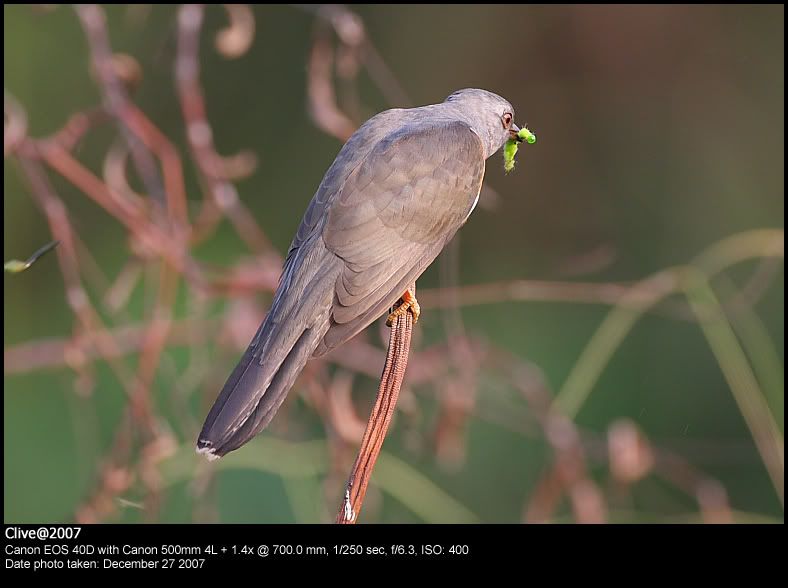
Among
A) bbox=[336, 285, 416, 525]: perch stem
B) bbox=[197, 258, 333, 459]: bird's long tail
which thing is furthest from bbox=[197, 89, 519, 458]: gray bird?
bbox=[336, 285, 416, 525]: perch stem

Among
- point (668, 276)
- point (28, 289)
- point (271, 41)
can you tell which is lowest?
point (668, 276)

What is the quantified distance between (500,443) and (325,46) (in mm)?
2186

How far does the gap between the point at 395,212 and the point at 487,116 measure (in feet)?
1.68

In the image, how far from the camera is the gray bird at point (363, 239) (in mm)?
2117

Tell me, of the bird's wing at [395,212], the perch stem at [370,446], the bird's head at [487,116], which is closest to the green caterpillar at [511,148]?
the bird's head at [487,116]

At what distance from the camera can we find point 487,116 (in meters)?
2.90

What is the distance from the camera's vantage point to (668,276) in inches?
133

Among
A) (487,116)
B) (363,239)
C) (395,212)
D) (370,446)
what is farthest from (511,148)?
(370,446)

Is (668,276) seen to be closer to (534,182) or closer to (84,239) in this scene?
(534,182)

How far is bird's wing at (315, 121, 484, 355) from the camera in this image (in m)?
2.38

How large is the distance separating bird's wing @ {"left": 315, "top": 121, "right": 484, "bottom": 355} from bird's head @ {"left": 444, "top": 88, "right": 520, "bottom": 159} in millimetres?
112

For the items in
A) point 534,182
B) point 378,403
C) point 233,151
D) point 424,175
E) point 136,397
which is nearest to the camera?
point 378,403

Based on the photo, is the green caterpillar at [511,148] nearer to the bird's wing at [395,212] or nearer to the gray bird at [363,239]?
the gray bird at [363,239]

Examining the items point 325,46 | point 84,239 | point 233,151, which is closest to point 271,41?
point 233,151
